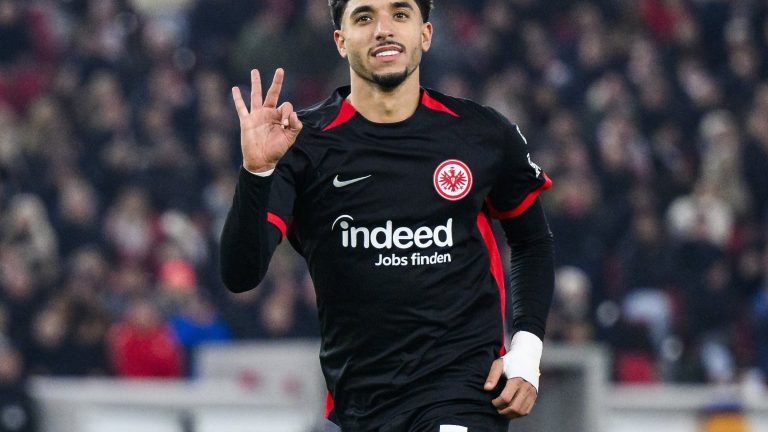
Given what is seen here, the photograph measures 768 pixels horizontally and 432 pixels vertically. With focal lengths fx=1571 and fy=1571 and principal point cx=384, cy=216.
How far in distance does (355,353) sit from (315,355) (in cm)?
542

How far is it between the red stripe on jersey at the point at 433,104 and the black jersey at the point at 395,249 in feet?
0.14

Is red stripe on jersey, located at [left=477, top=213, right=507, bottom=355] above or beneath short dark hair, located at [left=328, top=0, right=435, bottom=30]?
beneath

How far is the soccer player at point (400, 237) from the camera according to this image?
4.86 meters

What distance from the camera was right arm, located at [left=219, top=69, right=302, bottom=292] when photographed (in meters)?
4.59

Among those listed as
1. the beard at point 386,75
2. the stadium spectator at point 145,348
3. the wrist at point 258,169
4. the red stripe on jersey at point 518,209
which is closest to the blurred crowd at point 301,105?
the stadium spectator at point 145,348

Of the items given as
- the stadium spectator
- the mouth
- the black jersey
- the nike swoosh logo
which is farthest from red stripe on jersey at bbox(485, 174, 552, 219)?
the stadium spectator

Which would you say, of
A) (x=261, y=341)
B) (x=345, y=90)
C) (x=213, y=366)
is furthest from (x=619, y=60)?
(x=345, y=90)

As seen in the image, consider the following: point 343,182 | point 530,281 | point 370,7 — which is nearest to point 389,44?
point 370,7

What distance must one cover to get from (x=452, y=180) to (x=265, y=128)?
2.22ft

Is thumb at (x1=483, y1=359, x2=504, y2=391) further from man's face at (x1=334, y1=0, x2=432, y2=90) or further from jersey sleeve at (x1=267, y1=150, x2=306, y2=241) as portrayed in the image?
man's face at (x1=334, y1=0, x2=432, y2=90)

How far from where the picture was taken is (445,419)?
476 cm

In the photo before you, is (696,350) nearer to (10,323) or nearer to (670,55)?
(670,55)

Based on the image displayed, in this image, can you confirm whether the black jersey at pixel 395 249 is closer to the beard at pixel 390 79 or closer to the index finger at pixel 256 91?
the beard at pixel 390 79

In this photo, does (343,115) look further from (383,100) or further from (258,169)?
(258,169)
